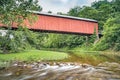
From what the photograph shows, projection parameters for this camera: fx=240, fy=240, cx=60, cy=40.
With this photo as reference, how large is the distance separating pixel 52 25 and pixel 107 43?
11169 mm

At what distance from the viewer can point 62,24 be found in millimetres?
45875

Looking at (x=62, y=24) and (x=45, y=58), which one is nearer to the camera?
(x=45, y=58)

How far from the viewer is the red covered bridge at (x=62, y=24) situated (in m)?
42.2

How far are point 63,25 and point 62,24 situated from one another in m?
0.32

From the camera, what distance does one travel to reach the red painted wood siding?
1658 inches

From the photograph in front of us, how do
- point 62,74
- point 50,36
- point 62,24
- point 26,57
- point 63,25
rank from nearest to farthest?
1. point 62,74
2. point 26,57
3. point 62,24
4. point 63,25
5. point 50,36

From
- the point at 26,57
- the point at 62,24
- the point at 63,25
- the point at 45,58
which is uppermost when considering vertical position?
the point at 62,24

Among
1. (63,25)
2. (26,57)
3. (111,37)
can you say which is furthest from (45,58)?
(111,37)

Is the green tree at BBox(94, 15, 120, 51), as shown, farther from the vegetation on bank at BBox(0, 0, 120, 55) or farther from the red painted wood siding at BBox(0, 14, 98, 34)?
the red painted wood siding at BBox(0, 14, 98, 34)

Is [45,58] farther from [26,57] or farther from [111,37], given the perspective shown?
[111,37]

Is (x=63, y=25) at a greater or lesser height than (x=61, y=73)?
greater

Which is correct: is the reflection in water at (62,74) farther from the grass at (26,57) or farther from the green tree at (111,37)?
the green tree at (111,37)

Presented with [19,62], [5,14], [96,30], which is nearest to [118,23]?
[96,30]

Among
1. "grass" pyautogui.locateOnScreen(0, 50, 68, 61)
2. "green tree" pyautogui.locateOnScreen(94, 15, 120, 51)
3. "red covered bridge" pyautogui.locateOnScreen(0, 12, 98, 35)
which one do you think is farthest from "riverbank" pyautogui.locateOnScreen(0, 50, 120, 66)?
"green tree" pyautogui.locateOnScreen(94, 15, 120, 51)
